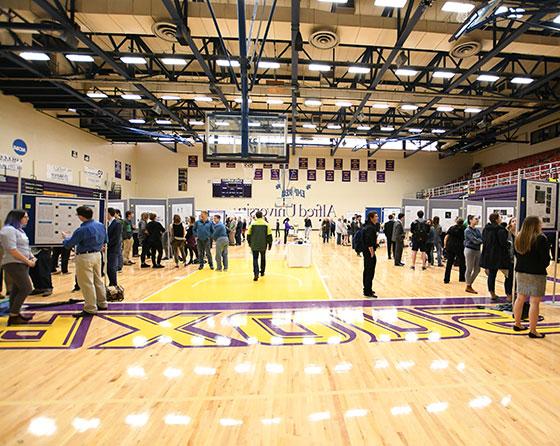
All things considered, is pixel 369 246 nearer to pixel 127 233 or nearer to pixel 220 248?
pixel 220 248

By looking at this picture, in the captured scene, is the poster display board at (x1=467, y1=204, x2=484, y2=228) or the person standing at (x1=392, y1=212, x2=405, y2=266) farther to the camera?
the poster display board at (x1=467, y1=204, x2=484, y2=228)

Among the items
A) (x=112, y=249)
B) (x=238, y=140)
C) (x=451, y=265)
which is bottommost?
(x=451, y=265)

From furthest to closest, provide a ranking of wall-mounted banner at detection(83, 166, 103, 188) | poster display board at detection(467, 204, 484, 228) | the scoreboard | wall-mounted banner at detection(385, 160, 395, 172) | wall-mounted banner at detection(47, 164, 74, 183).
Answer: wall-mounted banner at detection(385, 160, 395, 172) → the scoreboard → wall-mounted banner at detection(83, 166, 103, 188) → wall-mounted banner at detection(47, 164, 74, 183) → poster display board at detection(467, 204, 484, 228)

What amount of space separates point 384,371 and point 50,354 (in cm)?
331

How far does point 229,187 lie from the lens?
23.4m

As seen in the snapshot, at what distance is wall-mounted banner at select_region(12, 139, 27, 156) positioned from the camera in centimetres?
1202

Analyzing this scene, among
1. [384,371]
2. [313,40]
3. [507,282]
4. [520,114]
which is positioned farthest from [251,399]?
[520,114]

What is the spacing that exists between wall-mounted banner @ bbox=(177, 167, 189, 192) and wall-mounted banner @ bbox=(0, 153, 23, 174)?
1133cm

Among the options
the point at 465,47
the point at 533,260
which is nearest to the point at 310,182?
the point at 465,47

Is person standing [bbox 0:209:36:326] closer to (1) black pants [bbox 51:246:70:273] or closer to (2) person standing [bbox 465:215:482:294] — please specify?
(1) black pants [bbox 51:246:70:273]

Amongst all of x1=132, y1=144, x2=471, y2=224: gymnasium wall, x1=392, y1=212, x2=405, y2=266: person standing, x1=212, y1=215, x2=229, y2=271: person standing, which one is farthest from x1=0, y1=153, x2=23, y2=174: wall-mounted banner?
x1=392, y1=212, x2=405, y2=266: person standing

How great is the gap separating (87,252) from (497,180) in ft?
59.7

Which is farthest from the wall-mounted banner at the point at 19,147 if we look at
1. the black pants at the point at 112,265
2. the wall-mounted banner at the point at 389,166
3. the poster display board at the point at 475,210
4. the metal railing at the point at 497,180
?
the wall-mounted banner at the point at 389,166

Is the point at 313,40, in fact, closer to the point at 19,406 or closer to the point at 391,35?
the point at 391,35
